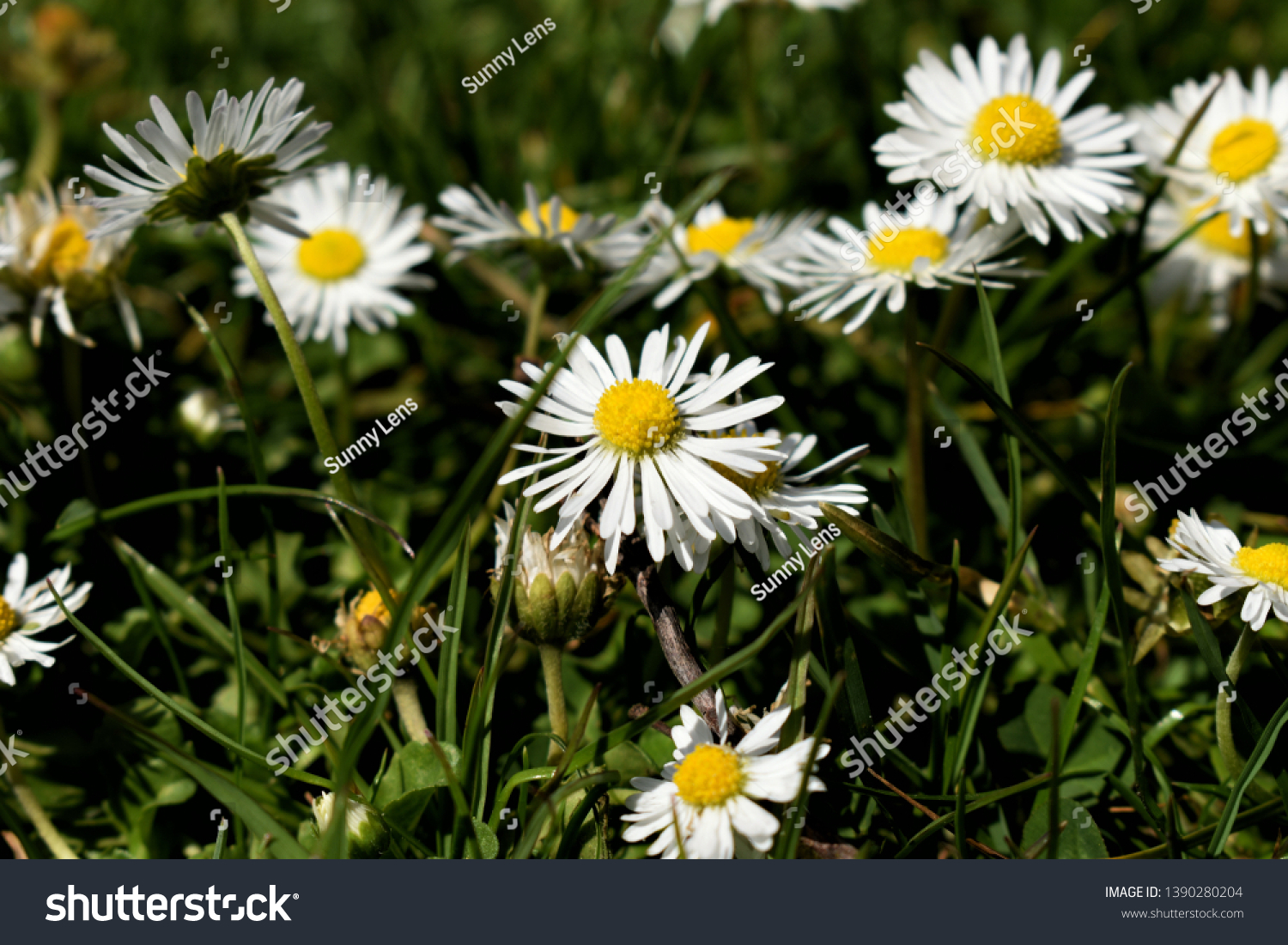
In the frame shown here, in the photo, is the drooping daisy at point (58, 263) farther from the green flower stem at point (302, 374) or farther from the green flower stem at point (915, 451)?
the green flower stem at point (915, 451)

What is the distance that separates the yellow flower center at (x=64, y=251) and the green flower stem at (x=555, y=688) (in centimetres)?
107

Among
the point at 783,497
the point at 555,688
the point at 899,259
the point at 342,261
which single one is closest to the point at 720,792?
the point at 555,688

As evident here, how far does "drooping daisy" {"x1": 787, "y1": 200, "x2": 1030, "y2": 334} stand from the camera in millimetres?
Result: 1543

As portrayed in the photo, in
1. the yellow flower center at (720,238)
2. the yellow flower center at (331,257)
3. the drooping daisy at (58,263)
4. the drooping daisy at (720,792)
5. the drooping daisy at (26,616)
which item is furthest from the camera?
the yellow flower center at (331,257)

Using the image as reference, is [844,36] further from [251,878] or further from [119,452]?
[251,878]

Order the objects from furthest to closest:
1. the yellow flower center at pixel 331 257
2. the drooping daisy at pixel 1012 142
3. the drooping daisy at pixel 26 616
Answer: the yellow flower center at pixel 331 257, the drooping daisy at pixel 1012 142, the drooping daisy at pixel 26 616

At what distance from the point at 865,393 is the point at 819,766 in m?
1.00

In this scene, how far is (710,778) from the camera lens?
111 centimetres

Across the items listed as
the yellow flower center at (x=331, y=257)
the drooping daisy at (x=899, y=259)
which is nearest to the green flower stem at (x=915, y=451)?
the drooping daisy at (x=899, y=259)

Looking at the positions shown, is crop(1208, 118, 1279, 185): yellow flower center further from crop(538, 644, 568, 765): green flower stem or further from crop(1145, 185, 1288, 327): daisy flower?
crop(538, 644, 568, 765): green flower stem

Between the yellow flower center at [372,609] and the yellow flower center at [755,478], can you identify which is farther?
the yellow flower center at [372,609]

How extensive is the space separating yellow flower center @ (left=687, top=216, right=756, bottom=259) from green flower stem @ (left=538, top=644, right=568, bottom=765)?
0.90 meters

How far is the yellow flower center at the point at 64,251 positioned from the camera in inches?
65.2

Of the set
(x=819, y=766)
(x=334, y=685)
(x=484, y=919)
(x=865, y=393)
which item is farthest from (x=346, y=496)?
(x=865, y=393)
